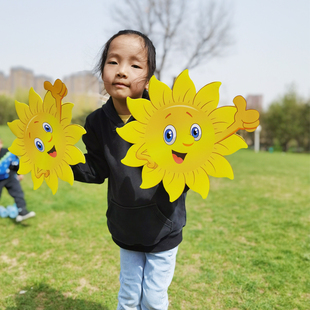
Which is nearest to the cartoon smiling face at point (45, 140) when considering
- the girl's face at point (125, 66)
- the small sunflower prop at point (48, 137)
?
the small sunflower prop at point (48, 137)

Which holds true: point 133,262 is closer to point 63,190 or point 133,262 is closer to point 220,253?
point 220,253

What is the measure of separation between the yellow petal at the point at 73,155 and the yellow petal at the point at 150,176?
0.27 metres

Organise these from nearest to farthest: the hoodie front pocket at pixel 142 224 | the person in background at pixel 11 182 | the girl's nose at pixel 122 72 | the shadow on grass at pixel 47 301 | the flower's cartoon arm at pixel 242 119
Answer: the flower's cartoon arm at pixel 242 119, the girl's nose at pixel 122 72, the hoodie front pocket at pixel 142 224, the shadow on grass at pixel 47 301, the person in background at pixel 11 182

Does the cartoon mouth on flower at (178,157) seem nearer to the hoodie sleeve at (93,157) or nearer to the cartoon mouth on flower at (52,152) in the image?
the hoodie sleeve at (93,157)

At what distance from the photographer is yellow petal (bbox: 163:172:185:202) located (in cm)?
118

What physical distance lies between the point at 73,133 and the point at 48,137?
17 cm

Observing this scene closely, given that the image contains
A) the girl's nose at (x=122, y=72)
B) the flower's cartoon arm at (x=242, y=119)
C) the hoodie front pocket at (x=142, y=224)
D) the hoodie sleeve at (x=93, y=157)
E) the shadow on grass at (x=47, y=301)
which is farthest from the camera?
the shadow on grass at (x=47, y=301)

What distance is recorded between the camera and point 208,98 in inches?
44.1

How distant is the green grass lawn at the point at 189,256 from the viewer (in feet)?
6.88

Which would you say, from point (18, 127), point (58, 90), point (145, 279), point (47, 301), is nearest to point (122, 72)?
point (58, 90)

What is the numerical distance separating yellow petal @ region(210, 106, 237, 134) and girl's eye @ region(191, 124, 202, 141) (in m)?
0.06

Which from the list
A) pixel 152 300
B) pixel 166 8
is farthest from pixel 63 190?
pixel 166 8

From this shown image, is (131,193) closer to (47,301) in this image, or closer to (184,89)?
(184,89)

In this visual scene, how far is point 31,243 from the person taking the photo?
3.02 metres
